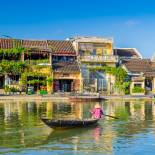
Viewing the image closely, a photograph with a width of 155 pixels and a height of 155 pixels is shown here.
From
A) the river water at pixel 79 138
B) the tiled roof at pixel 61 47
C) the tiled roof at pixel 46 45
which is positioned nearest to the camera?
the river water at pixel 79 138

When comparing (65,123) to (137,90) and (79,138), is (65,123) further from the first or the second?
(137,90)

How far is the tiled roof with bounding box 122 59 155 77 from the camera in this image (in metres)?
69.9

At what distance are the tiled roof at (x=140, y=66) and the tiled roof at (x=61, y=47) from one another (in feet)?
27.5

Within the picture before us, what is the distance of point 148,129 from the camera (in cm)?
2898

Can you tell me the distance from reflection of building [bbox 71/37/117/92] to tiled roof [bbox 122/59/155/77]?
2460 millimetres

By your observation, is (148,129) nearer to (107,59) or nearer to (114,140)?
(114,140)

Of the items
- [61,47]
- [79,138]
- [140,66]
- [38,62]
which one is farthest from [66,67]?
[79,138]

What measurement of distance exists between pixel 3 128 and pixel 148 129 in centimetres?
841

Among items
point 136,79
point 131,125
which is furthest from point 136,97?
point 131,125

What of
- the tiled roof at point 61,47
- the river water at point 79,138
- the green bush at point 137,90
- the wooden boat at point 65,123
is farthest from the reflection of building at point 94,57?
the wooden boat at point 65,123

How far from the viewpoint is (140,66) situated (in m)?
71.3

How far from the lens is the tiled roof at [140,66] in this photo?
69.9m

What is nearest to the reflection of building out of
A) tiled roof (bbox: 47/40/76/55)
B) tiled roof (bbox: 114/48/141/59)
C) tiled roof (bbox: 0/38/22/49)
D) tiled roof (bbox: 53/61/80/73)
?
tiled roof (bbox: 47/40/76/55)

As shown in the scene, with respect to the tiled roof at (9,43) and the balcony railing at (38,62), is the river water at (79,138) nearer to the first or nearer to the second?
the balcony railing at (38,62)
